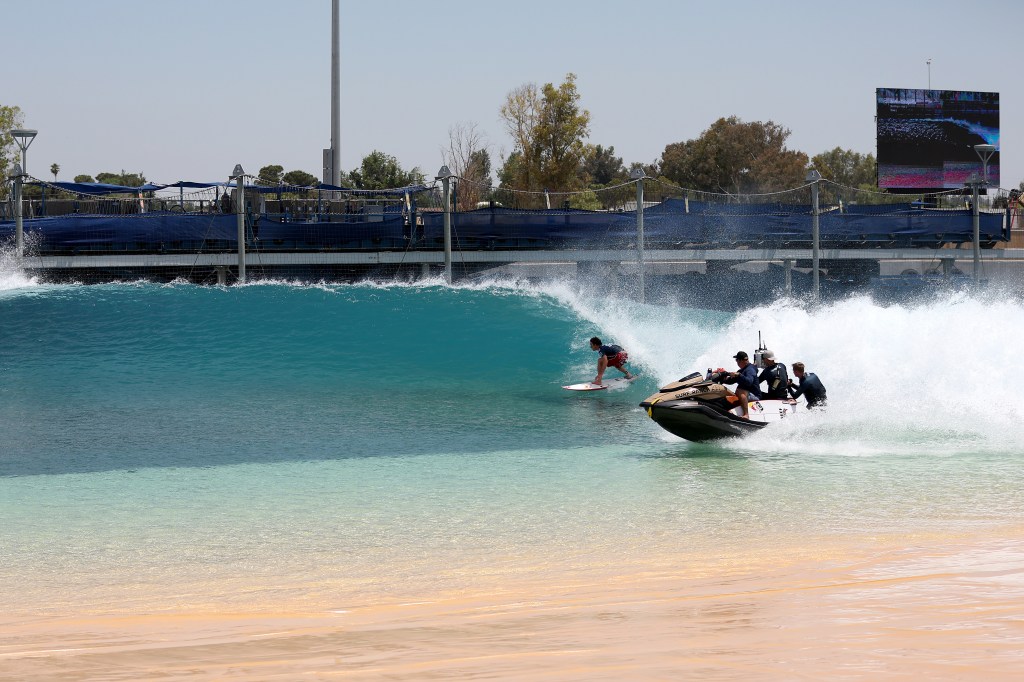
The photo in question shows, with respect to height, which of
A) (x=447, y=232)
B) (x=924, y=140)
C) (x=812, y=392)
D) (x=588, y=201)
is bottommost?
(x=812, y=392)

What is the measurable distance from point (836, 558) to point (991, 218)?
83.9 ft

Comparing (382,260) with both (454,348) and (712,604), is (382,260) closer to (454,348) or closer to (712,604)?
(454,348)

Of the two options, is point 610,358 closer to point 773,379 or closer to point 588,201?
point 773,379

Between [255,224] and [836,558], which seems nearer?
[836,558]

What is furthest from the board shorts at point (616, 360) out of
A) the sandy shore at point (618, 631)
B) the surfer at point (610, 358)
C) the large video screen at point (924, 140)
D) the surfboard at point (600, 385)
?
the large video screen at point (924, 140)

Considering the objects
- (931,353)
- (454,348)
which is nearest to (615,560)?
(931,353)

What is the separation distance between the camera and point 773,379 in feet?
49.2

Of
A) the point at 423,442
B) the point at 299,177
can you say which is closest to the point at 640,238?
the point at 423,442

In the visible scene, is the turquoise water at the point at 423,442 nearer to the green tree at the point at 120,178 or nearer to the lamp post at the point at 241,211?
the lamp post at the point at 241,211

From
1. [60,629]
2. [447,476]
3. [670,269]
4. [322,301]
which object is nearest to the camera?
[60,629]

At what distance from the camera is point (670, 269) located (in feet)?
89.6

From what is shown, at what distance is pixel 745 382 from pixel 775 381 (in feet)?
2.82

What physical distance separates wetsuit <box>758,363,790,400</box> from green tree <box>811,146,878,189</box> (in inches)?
2724

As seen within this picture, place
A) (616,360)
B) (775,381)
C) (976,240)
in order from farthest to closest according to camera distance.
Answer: (976,240)
(616,360)
(775,381)
